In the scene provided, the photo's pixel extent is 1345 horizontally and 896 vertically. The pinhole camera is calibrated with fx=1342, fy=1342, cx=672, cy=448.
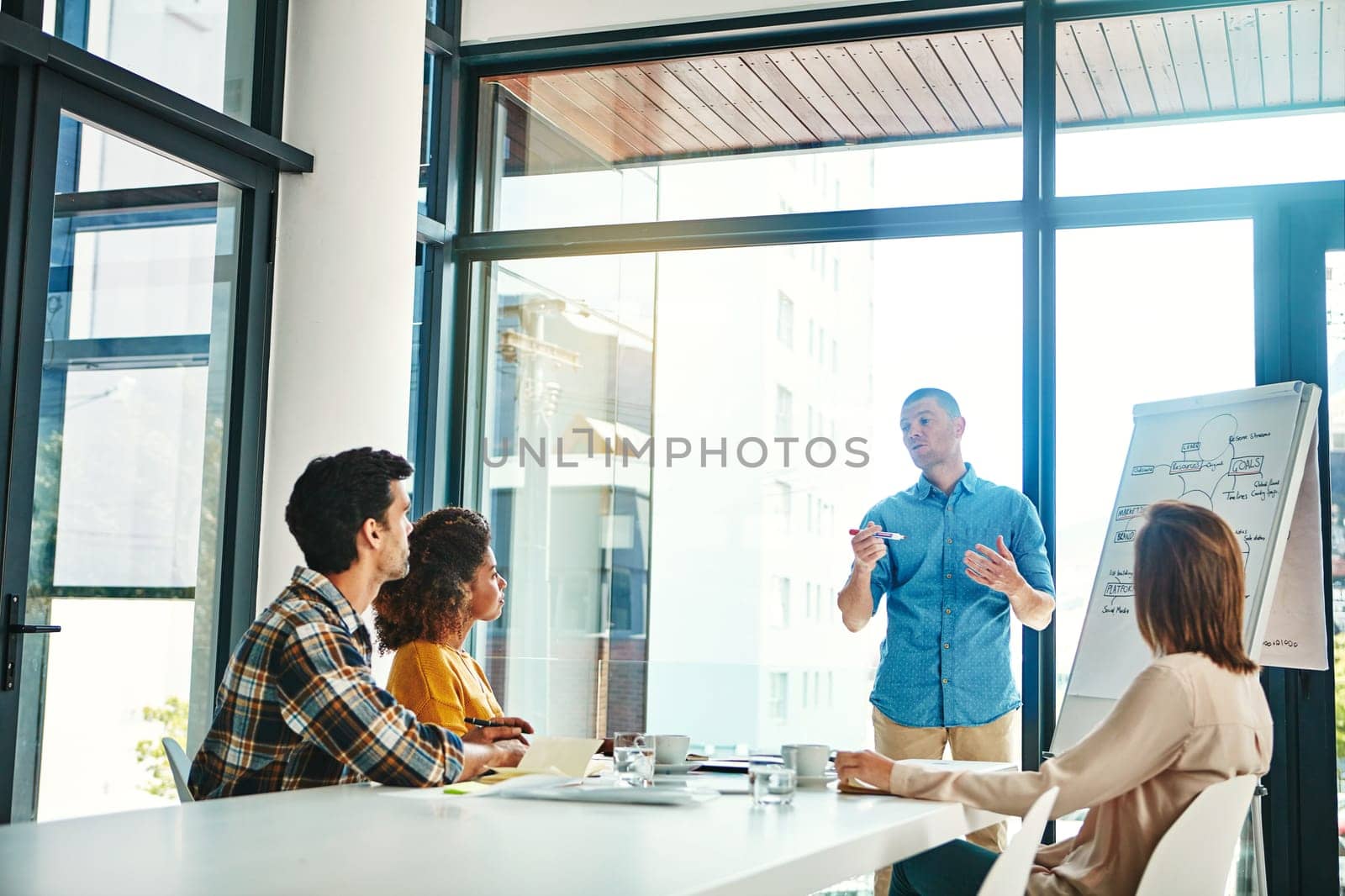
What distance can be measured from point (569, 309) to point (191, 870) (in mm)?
3911

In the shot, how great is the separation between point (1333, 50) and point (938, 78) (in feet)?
4.31

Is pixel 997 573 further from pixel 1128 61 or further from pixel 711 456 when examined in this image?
pixel 1128 61

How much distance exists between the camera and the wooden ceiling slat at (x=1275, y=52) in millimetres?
4500

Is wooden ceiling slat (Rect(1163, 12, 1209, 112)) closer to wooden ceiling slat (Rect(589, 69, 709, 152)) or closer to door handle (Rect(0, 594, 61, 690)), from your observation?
wooden ceiling slat (Rect(589, 69, 709, 152))

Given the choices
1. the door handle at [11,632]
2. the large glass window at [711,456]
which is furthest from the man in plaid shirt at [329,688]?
the large glass window at [711,456]

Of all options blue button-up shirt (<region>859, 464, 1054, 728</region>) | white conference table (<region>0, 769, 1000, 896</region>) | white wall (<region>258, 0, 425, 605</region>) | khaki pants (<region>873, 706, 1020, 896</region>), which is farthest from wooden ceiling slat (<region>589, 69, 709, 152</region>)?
white conference table (<region>0, 769, 1000, 896</region>)

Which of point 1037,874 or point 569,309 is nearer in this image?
point 1037,874

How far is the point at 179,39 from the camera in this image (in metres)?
4.22

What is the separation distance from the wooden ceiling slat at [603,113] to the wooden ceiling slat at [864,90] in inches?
29.4

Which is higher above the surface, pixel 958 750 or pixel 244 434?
pixel 244 434

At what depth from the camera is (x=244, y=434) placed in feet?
14.6

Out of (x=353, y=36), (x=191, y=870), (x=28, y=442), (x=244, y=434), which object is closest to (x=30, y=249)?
(x=28, y=442)

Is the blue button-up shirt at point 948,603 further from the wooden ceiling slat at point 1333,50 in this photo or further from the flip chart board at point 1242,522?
the wooden ceiling slat at point 1333,50

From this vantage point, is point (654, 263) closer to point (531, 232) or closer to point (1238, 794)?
point (531, 232)
